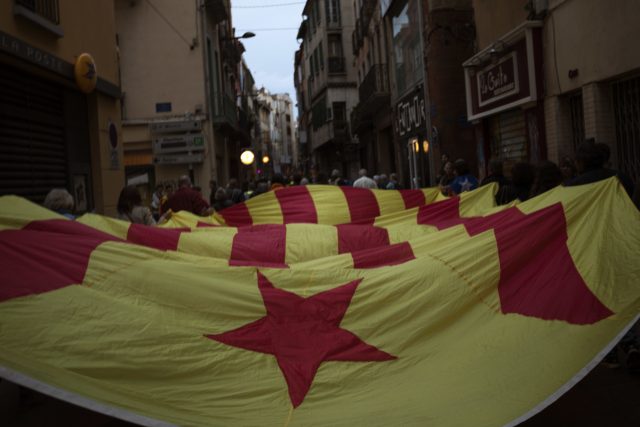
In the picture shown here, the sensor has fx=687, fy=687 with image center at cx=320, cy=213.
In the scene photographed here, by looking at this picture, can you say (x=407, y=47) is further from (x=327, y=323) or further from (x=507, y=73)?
(x=327, y=323)

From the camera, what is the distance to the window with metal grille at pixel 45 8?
862 cm

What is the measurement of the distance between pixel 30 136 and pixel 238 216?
3.19 m

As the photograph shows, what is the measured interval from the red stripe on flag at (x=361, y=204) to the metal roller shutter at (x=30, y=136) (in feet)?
13.8

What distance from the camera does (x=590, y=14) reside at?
1029cm

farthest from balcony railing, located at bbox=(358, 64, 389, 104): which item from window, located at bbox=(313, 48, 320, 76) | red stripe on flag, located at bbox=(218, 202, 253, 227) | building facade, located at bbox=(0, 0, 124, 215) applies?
red stripe on flag, located at bbox=(218, 202, 253, 227)

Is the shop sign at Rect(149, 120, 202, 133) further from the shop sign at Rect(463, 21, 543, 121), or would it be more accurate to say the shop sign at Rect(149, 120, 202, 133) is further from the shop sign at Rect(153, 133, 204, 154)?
the shop sign at Rect(463, 21, 543, 121)

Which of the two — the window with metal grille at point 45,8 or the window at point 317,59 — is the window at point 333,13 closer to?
the window at point 317,59

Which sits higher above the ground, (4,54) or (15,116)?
(4,54)

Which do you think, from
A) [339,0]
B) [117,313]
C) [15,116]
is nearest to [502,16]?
[15,116]

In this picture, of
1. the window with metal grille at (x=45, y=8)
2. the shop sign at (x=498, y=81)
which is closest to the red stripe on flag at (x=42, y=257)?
the window with metal grille at (x=45, y=8)

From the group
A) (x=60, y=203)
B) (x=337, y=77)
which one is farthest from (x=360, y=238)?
(x=337, y=77)

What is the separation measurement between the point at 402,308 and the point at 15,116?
6732 millimetres

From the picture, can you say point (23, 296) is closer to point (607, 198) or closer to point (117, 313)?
point (117, 313)

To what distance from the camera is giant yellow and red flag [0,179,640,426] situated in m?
3.57
